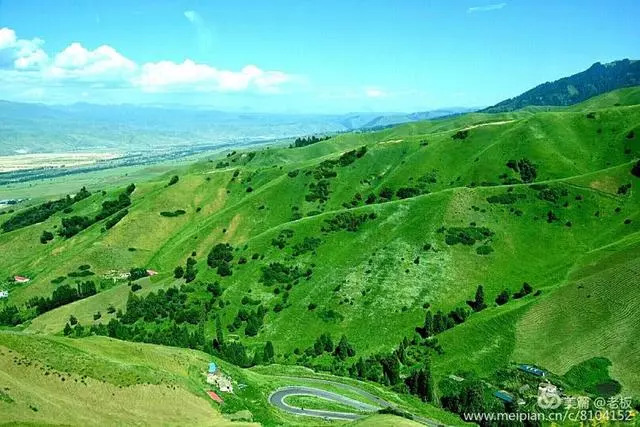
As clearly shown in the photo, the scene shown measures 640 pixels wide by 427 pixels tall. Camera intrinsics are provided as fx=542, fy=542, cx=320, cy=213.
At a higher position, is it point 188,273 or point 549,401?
point 188,273

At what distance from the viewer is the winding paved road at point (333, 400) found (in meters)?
75.9

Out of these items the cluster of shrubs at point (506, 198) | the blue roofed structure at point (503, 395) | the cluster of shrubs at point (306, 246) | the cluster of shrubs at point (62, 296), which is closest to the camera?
the blue roofed structure at point (503, 395)

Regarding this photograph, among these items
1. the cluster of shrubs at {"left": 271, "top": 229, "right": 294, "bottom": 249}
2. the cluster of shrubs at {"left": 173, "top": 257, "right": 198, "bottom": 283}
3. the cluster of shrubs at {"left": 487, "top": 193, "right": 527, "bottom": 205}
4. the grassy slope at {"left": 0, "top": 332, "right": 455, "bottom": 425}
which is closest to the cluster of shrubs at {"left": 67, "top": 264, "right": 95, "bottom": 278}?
the cluster of shrubs at {"left": 173, "top": 257, "right": 198, "bottom": 283}

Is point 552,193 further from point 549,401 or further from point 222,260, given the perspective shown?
point 222,260

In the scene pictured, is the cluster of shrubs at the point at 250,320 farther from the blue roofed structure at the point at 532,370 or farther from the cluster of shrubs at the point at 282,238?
the blue roofed structure at the point at 532,370

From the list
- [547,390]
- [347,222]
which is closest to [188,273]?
[347,222]

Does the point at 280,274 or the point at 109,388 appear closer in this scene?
the point at 109,388

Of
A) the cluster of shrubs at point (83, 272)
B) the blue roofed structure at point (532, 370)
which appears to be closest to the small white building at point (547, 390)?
the blue roofed structure at point (532, 370)

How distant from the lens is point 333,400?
82250 millimetres

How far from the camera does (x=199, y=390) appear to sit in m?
72.8

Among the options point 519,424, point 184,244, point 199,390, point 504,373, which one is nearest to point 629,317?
point 504,373

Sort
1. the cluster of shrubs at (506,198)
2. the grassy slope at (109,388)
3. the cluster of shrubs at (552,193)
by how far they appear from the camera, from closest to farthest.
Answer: the grassy slope at (109,388) → the cluster of shrubs at (552,193) → the cluster of shrubs at (506,198)

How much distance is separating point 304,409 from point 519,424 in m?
29.6

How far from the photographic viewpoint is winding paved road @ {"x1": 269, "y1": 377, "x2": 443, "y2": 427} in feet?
249
